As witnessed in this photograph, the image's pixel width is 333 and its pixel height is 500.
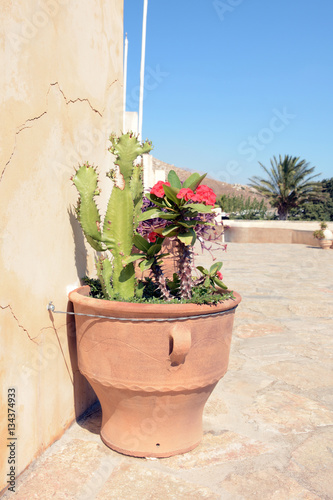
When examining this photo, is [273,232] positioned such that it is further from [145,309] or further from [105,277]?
[145,309]

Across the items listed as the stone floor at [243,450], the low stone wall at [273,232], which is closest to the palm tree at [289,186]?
the low stone wall at [273,232]

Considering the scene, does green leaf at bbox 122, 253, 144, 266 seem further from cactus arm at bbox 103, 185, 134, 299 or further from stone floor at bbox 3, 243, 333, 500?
stone floor at bbox 3, 243, 333, 500

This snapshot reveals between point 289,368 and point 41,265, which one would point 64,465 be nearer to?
point 41,265

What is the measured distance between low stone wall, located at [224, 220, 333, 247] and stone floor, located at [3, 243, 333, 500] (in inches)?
537

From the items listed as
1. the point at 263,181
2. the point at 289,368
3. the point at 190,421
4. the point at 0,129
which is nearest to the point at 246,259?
the point at 289,368

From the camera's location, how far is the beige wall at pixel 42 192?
1.94 meters

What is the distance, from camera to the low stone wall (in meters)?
17.6

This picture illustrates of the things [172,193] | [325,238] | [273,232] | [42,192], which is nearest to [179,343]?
[172,193]

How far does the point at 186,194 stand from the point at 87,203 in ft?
1.83

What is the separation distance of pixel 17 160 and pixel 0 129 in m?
0.17

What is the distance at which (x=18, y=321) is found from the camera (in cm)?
203

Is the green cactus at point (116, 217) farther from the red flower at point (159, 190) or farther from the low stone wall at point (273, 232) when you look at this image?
the low stone wall at point (273, 232)

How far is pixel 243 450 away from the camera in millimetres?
2398

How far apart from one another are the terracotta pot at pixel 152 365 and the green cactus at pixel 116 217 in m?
0.23
